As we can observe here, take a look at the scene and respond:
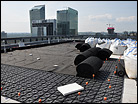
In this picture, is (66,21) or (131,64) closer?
(131,64)

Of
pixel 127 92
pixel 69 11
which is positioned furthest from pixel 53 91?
pixel 69 11

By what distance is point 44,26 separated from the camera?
102438mm

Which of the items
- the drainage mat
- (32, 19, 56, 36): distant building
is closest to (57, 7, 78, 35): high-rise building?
(32, 19, 56, 36): distant building

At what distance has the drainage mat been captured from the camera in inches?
226

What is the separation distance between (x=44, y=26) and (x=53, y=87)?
328ft

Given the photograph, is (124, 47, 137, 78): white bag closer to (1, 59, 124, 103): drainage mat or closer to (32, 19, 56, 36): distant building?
(1, 59, 124, 103): drainage mat

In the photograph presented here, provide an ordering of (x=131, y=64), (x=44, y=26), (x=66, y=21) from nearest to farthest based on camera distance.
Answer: (x=131, y=64) → (x=44, y=26) → (x=66, y=21)

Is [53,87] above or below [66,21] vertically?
below

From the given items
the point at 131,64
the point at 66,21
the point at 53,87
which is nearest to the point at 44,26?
the point at 66,21

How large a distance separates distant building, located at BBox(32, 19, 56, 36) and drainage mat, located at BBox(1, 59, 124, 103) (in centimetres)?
9045

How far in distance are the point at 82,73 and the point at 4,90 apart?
4635 millimetres

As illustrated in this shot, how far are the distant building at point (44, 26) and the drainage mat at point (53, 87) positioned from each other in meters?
90.5

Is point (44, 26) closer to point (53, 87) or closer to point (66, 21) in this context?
point (66, 21)

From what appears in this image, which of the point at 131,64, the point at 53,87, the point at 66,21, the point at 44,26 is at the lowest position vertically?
the point at 53,87
